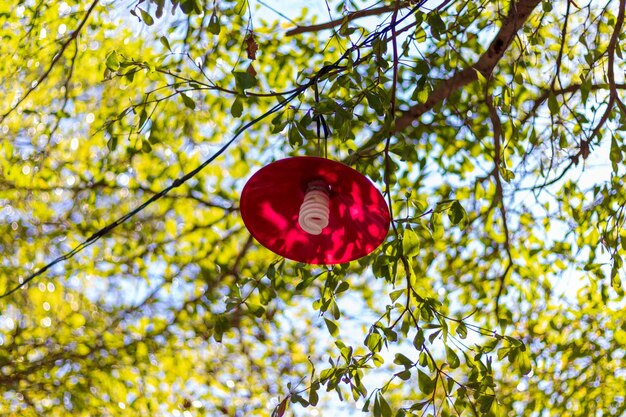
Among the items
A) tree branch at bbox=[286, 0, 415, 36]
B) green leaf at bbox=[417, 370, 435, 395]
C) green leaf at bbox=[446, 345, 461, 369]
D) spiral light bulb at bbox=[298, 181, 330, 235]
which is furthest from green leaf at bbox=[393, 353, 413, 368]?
tree branch at bbox=[286, 0, 415, 36]

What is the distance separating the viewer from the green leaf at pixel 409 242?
2.52m

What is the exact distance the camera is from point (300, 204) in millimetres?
2389

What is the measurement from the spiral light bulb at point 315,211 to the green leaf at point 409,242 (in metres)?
0.34

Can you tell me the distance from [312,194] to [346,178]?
10cm

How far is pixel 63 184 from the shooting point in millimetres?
4828

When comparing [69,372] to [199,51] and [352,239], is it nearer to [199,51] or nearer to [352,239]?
[199,51]

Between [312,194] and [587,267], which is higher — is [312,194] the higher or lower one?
the lower one

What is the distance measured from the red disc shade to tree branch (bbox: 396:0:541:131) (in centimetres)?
77

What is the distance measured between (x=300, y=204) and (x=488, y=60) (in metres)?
1.50

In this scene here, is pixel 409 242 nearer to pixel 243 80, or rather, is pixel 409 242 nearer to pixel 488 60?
pixel 243 80

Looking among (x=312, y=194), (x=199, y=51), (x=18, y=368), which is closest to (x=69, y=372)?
(x=18, y=368)

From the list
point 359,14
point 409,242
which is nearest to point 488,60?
point 359,14

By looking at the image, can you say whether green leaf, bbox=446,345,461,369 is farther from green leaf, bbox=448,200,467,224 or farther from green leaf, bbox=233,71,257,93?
green leaf, bbox=233,71,257,93

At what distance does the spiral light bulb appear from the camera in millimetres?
2219
